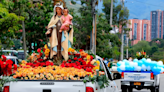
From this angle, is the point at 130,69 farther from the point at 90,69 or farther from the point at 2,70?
the point at 2,70

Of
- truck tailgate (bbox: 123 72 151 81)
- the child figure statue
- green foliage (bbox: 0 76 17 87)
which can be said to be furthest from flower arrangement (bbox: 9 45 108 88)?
truck tailgate (bbox: 123 72 151 81)

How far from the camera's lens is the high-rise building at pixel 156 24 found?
80625 mm

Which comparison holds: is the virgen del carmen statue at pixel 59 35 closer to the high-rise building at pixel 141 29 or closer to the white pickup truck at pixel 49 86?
the white pickup truck at pixel 49 86

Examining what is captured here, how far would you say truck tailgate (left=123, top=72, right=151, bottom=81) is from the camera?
13.1 m

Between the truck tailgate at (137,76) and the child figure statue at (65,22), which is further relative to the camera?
the truck tailgate at (137,76)

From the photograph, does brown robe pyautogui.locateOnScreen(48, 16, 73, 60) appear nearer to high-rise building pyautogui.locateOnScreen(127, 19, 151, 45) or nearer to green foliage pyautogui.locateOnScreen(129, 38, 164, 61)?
green foliage pyautogui.locateOnScreen(129, 38, 164, 61)

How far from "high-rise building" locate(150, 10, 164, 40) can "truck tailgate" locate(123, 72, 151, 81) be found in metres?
69.6

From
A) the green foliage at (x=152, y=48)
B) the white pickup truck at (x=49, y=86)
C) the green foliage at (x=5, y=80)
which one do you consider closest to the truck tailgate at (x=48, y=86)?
the white pickup truck at (x=49, y=86)

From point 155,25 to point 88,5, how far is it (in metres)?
52.1

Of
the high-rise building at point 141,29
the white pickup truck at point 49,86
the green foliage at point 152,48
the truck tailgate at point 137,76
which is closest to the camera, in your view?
the white pickup truck at point 49,86

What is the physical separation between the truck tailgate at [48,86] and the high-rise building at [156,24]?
7727cm

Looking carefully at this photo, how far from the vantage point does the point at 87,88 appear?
18.9 ft

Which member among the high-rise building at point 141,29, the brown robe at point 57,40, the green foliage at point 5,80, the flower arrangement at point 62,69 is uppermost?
the high-rise building at point 141,29

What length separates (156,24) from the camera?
268ft
